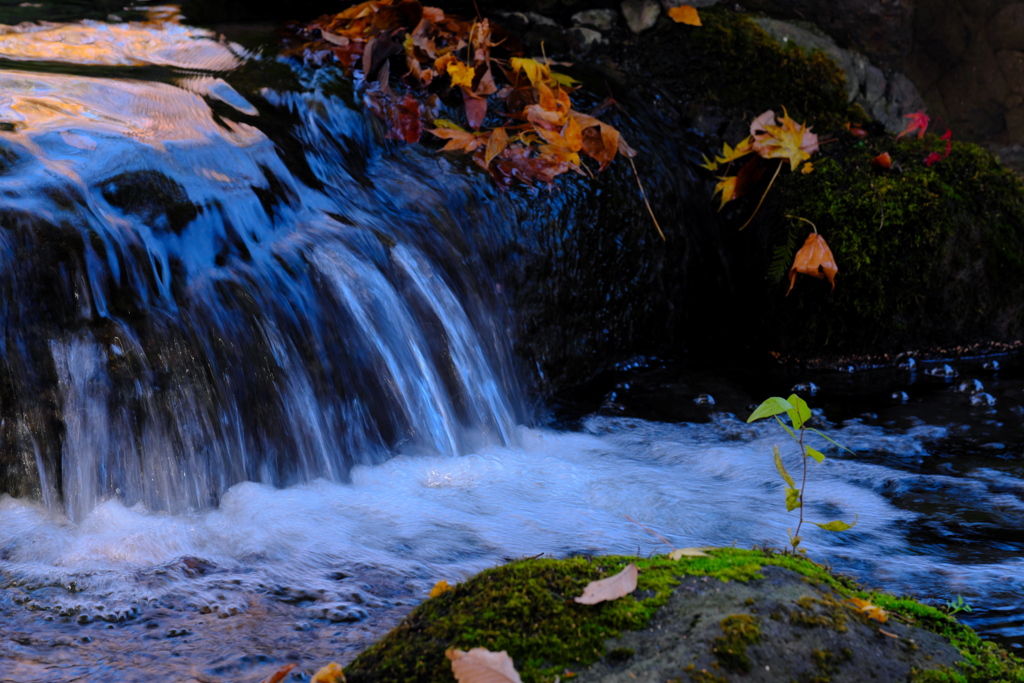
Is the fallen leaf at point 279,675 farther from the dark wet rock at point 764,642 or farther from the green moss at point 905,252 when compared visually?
the green moss at point 905,252

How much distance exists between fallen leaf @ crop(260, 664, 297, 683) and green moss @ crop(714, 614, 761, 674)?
0.83m

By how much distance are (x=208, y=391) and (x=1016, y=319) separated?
4.34 meters

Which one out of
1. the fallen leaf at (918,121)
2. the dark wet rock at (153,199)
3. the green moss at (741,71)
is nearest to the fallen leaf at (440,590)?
the dark wet rock at (153,199)

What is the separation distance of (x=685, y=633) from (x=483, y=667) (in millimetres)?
318

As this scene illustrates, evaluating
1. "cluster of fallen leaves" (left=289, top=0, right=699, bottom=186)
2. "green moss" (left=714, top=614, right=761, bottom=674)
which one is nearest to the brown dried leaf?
"cluster of fallen leaves" (left=289, top=0, right=699, bottom=186)

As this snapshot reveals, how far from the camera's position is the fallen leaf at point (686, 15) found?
5.47m

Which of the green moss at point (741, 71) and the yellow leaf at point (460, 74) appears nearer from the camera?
the yellow leaf at point (460, 74)

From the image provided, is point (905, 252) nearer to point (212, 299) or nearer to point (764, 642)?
point (212, 299)

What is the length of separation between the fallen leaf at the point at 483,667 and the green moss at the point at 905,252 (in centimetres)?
368

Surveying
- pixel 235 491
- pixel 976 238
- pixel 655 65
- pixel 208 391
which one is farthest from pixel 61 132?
pixel 976 238

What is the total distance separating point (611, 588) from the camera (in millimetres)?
1368

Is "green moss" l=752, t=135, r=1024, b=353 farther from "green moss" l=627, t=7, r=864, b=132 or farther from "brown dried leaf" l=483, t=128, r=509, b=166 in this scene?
"brown dried leaf" l=483, t=128, r=509, b=166

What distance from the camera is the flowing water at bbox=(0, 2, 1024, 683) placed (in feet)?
6.61

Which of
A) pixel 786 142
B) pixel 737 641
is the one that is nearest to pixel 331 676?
pixel 737 641
